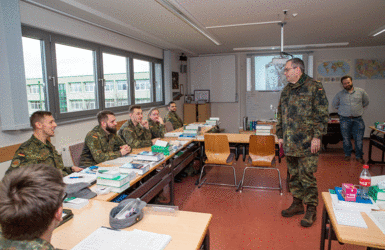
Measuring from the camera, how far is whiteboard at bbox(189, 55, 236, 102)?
8.70 m

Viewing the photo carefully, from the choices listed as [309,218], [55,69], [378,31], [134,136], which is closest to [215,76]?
[378,31]

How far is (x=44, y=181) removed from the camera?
855 millimetres

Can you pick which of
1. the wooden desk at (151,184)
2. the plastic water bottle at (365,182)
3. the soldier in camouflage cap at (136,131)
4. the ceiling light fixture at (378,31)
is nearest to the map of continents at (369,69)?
the ceiling light fixture at (378,31)

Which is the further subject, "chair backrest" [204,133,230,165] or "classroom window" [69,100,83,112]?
"classroom window" [69,100,83,112]

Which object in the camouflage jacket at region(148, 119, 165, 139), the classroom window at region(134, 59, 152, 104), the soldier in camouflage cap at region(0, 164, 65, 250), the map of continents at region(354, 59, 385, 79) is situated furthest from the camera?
the map of continents at region(354, 59, 385, 79)

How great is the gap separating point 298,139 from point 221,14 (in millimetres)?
2519

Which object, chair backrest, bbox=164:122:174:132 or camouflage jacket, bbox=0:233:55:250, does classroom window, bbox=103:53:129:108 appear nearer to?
chair backrest, bbox=164:122:174:132

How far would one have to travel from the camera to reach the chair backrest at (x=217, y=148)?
4008 mm

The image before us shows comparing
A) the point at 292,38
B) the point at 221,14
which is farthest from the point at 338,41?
the point at 221,14

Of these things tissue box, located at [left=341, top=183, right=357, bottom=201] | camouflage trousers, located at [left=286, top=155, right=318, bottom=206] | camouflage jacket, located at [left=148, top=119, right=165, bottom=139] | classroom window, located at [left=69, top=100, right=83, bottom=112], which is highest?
A: classroom window, located at [left=69, top=100, right=83, bottom=112]

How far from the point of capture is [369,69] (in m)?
7.83

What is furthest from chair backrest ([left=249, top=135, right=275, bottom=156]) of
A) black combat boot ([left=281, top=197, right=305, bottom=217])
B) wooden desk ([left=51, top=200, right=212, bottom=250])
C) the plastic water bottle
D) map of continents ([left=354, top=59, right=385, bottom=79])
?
map of continents ([left=354, top=59, right=385, bottom=79])

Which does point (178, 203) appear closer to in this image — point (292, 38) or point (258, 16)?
point (258, 16)

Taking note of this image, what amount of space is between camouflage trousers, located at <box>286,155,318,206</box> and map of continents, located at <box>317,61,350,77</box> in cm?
629
